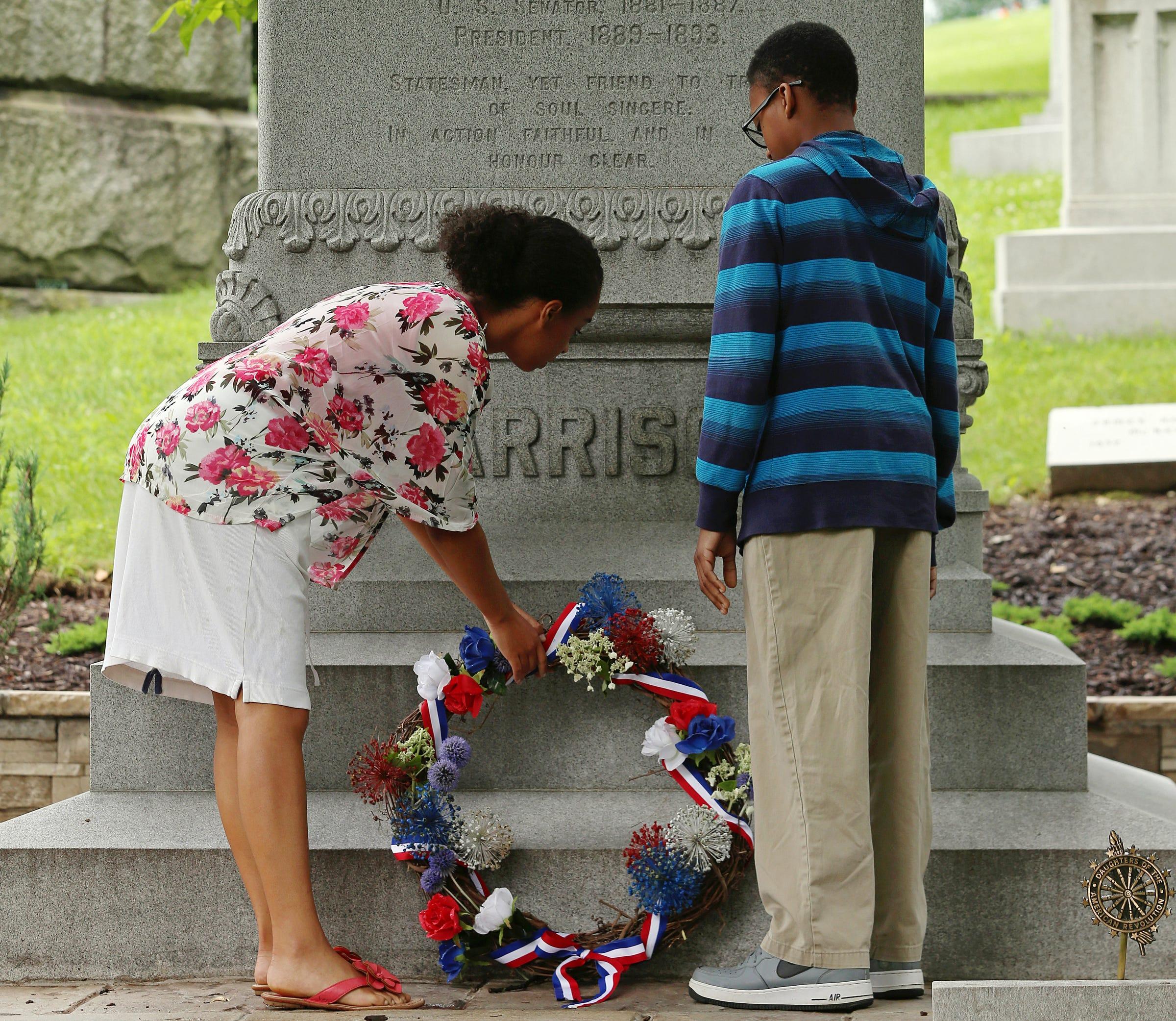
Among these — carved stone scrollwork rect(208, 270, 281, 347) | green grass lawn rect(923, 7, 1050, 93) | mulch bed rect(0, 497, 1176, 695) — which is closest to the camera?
carved stone scrollwork rect(208, 270, 281, 347)

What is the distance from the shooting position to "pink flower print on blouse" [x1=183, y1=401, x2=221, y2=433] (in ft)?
9.51

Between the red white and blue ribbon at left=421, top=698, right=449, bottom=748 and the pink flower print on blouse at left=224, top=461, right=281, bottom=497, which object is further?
the red white and blue ribbon at left=421, top=698, right=449, bottom=748

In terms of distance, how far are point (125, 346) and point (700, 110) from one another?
6902 millimetres

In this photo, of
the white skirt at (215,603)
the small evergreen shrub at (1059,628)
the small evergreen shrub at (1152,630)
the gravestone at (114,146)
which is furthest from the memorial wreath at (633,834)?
→ the gravestone at (114,146)

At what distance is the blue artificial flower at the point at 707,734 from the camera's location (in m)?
3.26

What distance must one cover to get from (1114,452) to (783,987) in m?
5.83

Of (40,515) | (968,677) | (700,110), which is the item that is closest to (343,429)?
(968,677)

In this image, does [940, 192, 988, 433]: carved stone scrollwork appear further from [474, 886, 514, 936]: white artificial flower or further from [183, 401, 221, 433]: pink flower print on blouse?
[183, 401, 221, 433]: pink flower print on blouse

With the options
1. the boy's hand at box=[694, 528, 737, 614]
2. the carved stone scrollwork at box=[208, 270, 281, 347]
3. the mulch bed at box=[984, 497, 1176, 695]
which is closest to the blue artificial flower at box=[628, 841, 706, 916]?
the boy's hand at box=[694, 528, 737, 614]

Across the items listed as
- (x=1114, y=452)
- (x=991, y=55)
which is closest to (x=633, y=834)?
(x=1114, y=452)

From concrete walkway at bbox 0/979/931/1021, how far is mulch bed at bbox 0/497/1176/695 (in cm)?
257

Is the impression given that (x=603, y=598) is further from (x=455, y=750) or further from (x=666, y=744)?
(x=455, y=750)

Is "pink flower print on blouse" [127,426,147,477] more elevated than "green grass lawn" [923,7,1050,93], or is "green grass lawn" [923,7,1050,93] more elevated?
"green grass lawn" [923,7,1050,93]

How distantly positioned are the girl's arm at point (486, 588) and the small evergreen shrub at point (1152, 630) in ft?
12.8
